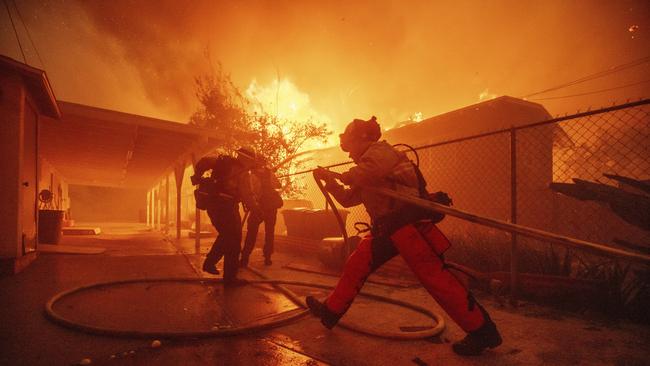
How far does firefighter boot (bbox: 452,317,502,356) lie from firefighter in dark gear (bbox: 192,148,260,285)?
3057 mm

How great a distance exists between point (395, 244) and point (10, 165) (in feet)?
20.8

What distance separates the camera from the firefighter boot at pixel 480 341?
2305 millimetres

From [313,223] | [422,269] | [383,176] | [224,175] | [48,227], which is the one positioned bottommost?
[48,227]

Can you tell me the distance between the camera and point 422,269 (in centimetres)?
239

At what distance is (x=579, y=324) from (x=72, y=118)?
11.1 metres

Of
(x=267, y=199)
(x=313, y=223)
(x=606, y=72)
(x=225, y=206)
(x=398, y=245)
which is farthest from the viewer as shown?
(x=606, y=72)

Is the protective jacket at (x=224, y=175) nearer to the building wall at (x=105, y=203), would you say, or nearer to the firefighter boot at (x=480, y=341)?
the firefighter boot at (x=480, y=341)

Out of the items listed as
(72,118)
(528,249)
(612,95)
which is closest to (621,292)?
(528,249)

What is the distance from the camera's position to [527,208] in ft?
40.1

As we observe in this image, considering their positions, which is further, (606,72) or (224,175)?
(606,72)

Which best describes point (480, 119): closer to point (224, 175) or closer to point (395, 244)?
point (224, 175)

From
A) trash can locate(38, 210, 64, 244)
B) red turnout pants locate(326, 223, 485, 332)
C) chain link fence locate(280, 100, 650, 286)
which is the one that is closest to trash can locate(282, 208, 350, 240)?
chain link fence locate(280, 100, 650, 286)

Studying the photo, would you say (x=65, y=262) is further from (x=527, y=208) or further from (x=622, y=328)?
(x=527, y=208)

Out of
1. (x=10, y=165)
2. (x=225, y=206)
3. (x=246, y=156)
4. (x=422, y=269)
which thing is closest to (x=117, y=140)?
(x=10, y=165)
